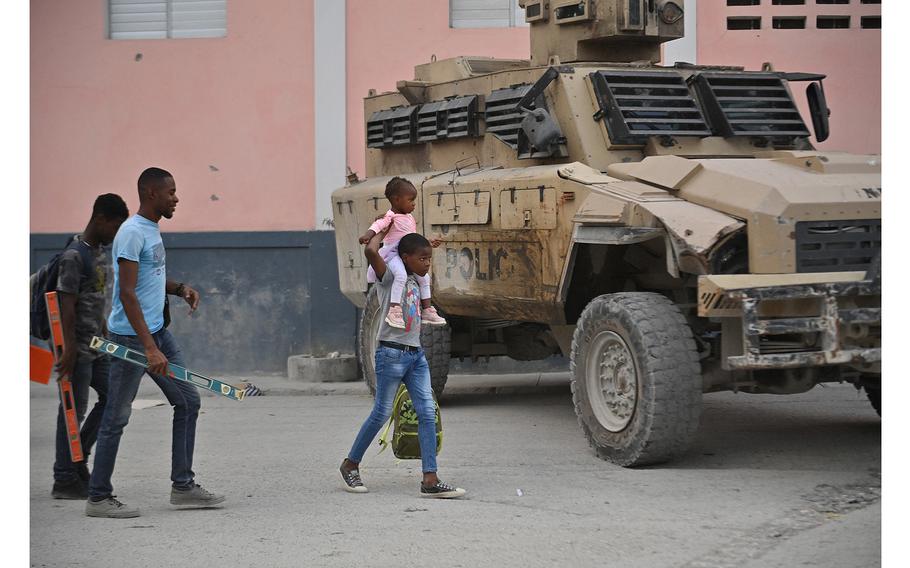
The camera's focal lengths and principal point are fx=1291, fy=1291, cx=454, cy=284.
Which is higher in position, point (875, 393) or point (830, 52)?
point (830, 52)

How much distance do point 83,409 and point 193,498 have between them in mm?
981

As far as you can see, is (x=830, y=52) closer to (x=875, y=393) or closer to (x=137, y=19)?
(x=875, y=393)

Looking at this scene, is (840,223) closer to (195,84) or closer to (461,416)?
(461,416)

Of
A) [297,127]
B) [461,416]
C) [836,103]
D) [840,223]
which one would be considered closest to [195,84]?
[297,127]

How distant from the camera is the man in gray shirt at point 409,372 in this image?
6.86 meters

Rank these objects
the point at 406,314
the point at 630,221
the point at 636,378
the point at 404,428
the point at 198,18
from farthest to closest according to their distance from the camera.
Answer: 1. the point at 198,18
2. the point at 630,221
3. the point at 636,378
4. the point at 404,428
5. the point at 406,314

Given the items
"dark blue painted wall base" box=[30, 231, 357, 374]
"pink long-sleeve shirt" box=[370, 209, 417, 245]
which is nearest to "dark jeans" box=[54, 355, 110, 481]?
"pink long-sleeve shirt" box=[370, 209, 417, 245]

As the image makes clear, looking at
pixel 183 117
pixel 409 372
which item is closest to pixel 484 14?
pixel 183 117

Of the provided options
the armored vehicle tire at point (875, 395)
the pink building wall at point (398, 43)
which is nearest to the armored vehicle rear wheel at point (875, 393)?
the armored vehicle tire at point (875, 395)

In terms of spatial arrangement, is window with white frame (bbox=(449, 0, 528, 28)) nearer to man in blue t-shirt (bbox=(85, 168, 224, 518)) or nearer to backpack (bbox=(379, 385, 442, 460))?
backpack (bbox=(379, 385, 442, 460))

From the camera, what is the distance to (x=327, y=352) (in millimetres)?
13180

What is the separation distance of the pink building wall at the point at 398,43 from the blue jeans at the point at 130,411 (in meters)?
6.59

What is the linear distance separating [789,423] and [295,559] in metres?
4.76

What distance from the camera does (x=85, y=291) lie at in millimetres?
7094
